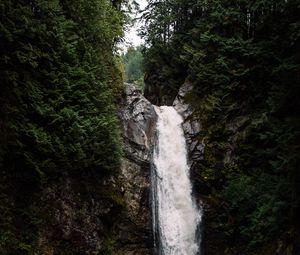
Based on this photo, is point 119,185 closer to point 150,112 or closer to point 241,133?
point 150,112

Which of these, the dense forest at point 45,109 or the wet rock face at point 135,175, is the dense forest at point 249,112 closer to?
the wet rock face at point 135,175

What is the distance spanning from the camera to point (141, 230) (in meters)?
14.5

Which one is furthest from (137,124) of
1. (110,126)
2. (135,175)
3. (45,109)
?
(45,109)

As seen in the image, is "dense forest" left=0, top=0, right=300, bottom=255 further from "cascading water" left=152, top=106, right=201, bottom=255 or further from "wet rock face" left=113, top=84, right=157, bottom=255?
"cascading water" left=152, top=106, right=201, bottom=255

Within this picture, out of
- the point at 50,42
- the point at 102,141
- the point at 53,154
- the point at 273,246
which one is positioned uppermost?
the point at 50,42

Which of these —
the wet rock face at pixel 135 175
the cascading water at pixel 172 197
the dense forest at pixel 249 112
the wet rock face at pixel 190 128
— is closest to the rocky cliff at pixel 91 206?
the wet rock face at pixel 135 175

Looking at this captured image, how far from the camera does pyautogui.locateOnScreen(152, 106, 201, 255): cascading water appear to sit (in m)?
14.8

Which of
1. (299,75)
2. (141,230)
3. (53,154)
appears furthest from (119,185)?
(299,75)

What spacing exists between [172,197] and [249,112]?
16.1 ft

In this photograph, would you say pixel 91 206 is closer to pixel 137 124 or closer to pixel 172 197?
pixel 172 197

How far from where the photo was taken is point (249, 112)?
52.9 feet

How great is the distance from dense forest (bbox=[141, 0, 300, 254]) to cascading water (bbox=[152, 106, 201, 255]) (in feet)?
2.91

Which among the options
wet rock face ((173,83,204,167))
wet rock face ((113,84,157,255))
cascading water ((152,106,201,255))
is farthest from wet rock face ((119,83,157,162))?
wet rock face ((173,83,204,167))

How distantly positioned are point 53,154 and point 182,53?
12.1m
